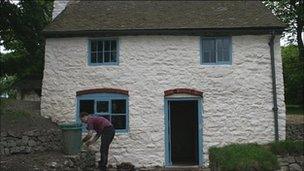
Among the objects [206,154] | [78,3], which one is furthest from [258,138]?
[78,3]

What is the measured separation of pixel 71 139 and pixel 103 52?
3712 millimetres

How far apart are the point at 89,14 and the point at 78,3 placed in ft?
5.17

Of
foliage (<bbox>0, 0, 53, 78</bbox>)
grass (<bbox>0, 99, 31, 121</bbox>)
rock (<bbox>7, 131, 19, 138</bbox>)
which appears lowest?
rock (<bbox>7, 131, 19, 138</bbox>)

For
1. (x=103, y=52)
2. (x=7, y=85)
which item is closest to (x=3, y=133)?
(x=103, y=52)

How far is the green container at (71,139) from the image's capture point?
1336 centimetres

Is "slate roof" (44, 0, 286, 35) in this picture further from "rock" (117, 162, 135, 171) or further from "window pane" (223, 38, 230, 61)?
"rock" (117, 162, 135, 171)

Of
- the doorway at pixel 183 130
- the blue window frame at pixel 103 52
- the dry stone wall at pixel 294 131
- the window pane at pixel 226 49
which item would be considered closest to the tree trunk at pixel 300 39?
the doorway at pixel 183 130

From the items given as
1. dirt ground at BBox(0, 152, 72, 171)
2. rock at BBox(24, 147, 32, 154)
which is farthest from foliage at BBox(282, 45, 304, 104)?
rock at BBox(24, 147, 32, 154)

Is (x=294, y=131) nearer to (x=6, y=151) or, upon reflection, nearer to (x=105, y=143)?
(x=105, y=143)

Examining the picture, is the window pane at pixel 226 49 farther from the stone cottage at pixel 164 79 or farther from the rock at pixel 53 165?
the rock at pixel 53 165

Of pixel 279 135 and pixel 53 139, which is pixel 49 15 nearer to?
pixel 53 139

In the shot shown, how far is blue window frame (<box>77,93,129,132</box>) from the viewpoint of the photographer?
15.4 m

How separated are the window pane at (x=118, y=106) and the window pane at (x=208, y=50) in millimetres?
3142

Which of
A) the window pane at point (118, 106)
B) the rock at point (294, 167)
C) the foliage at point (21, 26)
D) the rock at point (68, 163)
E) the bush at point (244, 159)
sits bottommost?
the rock at point (68, 163)
